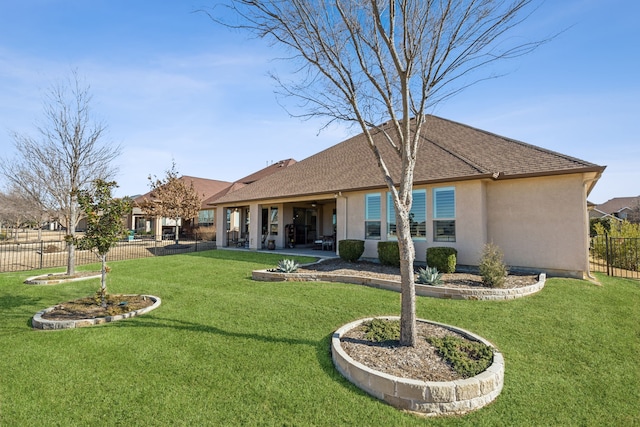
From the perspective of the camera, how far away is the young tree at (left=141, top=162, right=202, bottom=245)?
22172 mm

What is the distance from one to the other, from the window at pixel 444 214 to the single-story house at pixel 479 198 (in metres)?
0.03

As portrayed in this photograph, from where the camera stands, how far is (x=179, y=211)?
2247cm

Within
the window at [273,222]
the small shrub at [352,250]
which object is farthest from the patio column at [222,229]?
the small shrub at [352,250]

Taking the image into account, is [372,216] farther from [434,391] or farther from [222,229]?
[222,229]

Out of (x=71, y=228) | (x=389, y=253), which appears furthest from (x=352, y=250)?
(x=71, y=228)

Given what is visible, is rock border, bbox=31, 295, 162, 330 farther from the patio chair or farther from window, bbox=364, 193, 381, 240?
the patio chair

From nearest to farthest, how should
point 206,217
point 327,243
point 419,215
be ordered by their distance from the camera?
point 419,215 → point 327,243 → point 206,217

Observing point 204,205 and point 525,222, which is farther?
point 204,205

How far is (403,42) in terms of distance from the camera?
4.34 m

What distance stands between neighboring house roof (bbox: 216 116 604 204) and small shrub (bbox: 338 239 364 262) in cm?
227

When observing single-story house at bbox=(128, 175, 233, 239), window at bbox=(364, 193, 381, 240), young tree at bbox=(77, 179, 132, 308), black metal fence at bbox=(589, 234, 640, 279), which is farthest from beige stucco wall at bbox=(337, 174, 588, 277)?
single-story house at bbox=(128, 175, 233, 239)

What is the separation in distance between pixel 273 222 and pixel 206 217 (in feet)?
39.4

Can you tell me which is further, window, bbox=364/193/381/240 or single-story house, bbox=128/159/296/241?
single-story house, bbox=128/159/296/241

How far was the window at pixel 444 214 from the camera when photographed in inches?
399
